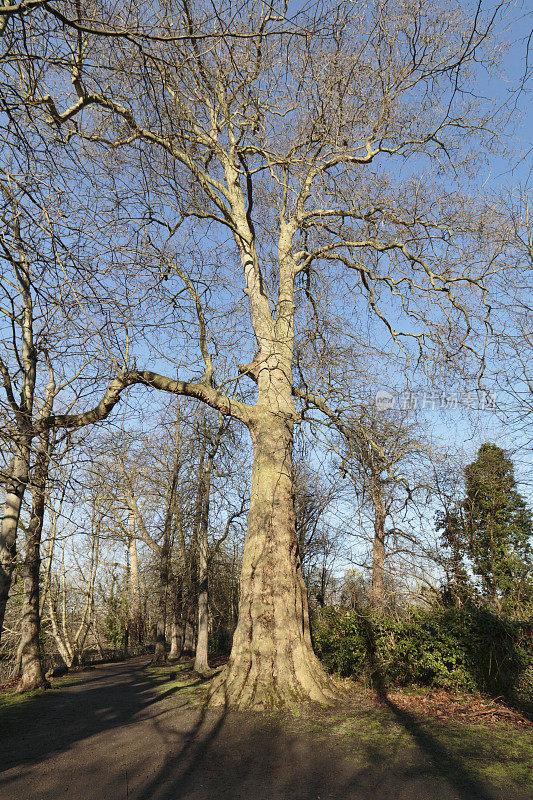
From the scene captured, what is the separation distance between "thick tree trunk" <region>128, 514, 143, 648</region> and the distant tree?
15280mm

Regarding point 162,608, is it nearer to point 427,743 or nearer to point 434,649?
point 434,649

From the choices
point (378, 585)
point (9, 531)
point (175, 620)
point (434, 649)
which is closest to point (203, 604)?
point (378, 585)

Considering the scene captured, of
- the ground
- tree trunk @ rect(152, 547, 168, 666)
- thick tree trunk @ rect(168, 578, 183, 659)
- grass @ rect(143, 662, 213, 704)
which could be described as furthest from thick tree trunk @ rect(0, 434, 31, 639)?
thick tree trunk @ rect(168, 578, 183, 659)

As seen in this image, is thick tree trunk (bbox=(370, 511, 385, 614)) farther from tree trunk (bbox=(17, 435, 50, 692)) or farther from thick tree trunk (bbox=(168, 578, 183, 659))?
thick tree trunk (bbox=(168, 578, 183, 659))

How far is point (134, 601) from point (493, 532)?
17730mm

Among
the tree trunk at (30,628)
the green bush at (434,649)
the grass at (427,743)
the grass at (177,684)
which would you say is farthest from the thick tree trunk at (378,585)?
the tree trunk at (30,628)

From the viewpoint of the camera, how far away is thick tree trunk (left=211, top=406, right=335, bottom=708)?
6875 millimetres

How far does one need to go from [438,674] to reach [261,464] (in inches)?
182

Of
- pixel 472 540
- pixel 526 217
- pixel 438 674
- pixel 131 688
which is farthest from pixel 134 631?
pixel 526 217

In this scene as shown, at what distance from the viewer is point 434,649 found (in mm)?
8367

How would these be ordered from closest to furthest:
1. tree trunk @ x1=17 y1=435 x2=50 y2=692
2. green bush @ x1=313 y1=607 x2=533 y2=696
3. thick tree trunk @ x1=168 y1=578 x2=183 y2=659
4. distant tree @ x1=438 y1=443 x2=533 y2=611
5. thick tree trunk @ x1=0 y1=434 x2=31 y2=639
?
thick tree trunk @ x1=0 y1=434 x2=31 y2=639 < green bush @ x1=313 y1=607 x2=533 y2=696 < tree trunk @ x1=17 y1=435 x2=50 y2=692 < distant tree @ x1=438 y1=443 x2=533 y2=611 < thick tree trunk @ x1=168 y1=578 x2=183 y2=659

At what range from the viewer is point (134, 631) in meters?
25.7

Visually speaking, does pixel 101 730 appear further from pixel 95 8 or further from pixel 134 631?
pixel 134 631

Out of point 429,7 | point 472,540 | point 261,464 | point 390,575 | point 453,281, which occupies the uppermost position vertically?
point 429,7
